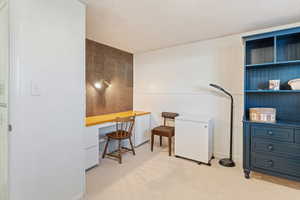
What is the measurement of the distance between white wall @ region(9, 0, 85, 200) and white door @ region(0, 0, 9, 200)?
16 cm

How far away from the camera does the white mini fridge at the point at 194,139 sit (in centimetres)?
273

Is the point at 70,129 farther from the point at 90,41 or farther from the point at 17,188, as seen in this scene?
the point at 90,41

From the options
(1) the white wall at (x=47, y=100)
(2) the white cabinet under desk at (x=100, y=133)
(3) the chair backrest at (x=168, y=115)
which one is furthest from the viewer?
(3) the chair backrest at (x=168, y=115)

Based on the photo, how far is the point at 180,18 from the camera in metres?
2.25

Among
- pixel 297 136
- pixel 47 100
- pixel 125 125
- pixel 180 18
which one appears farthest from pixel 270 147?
pixel 47 100

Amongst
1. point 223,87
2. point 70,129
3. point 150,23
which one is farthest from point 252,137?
point 70,129

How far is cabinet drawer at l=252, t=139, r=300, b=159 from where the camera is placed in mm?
2008

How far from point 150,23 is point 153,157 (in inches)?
92.6

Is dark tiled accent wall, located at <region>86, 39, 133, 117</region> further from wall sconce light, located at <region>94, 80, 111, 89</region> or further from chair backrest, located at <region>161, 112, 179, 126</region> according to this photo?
chair backrest, located at <region>161, 112, 179, 126</region>

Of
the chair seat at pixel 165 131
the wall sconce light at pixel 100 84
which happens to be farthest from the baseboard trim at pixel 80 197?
the wall sconce light at pixel 100 84

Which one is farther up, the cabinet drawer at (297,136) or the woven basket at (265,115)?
the woven basket at (265,115)

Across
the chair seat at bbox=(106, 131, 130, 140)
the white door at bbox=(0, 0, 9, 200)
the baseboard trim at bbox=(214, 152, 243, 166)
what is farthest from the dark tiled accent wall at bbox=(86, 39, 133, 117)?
the baseboard trim at bbox=(214, 152, 243, 166)

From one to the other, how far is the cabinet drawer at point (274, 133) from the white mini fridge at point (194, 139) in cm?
70

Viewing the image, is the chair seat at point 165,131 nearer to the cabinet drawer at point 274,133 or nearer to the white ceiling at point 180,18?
the cabinet drawer at point 274,133
